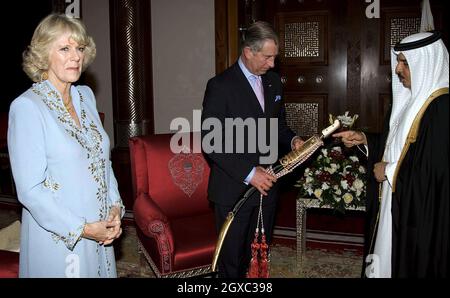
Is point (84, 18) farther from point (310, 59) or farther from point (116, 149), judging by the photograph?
point (310, 59)

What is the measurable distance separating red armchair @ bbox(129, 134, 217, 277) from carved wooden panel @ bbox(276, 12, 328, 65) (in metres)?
3.16

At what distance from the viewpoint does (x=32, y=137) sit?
1869mm

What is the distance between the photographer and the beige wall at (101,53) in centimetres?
728

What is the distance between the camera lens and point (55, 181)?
1.97m

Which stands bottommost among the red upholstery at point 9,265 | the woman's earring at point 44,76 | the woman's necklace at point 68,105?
the red upholstery at point 9,265

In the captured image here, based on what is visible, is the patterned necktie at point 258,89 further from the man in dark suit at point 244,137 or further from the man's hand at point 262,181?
the man's hand at point 262,181

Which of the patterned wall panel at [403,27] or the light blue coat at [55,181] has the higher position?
the patterned wall panel at [403,27]

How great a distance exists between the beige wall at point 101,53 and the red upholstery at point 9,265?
5.39 m

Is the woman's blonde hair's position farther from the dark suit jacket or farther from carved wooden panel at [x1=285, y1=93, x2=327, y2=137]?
carved wooden panel at [x1=285, y1=93, x2=327, y2=137]

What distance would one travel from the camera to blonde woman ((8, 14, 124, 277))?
74.0 inches

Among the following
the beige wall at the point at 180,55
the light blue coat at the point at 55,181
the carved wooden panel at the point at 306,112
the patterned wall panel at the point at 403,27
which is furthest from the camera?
the beige wall at the point at 180,55

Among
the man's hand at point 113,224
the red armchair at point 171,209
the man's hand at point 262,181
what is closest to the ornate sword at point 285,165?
the man's hand at point 262,181

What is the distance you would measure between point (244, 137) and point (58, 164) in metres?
1.20
